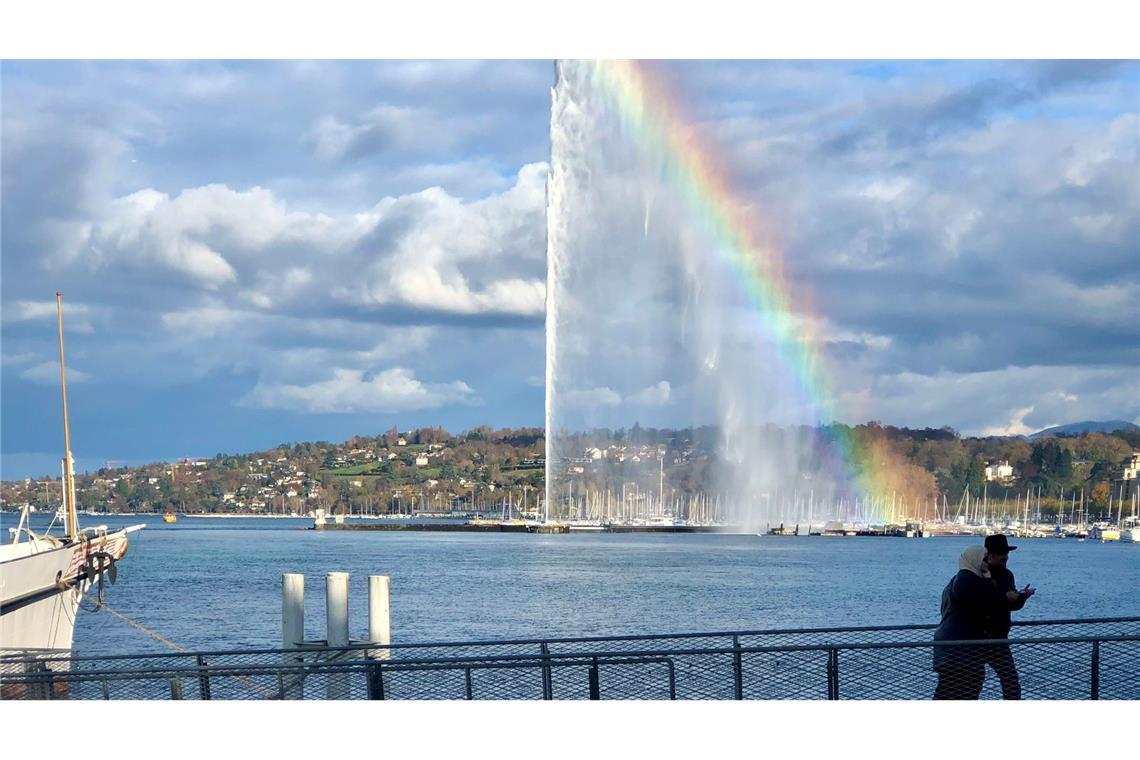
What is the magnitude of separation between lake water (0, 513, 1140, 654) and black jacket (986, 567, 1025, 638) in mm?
32409

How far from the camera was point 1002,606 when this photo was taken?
32.9 ft

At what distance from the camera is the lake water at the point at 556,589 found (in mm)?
47344

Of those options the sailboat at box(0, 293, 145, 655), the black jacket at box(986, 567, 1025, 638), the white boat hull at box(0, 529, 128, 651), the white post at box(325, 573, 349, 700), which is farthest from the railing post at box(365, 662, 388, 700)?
the white boat hull at box(0, 529, 128, 651)

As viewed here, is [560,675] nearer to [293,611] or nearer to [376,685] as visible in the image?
[376,685]

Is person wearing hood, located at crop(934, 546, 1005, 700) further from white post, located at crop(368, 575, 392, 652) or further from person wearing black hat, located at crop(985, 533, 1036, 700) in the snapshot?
white post, located at crop(368, 575, 392, 652)

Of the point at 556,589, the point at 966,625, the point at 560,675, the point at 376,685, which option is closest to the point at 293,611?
the point at 560,675

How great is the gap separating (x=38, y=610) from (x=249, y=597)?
3291 centimetres

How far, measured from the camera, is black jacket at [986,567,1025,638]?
33.0ft

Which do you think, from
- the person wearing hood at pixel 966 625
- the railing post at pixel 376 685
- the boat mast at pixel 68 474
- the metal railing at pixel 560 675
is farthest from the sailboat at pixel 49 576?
the person wearing hood at pixel 966 625

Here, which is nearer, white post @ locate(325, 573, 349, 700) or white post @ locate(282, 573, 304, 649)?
white post @ locate(325, 573, 349, 700)

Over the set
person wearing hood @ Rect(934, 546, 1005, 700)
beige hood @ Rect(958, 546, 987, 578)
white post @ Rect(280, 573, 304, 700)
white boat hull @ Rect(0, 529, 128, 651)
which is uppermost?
beige hood @ Rect(958, 546, 987, 578)

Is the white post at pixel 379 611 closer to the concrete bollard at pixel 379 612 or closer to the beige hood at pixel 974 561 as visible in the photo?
the concrete bollard at pixel 379 612
